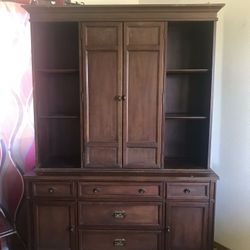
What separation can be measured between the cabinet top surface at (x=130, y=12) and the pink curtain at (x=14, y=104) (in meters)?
0.40

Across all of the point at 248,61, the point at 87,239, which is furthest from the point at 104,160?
the point at 248,61

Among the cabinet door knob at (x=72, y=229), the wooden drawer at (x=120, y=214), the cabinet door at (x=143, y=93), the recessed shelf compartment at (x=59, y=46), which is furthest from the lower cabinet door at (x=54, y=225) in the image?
the recessed shelf compartment at (x=59, y=46)

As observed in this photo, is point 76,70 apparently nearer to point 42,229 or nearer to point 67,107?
point 67,107

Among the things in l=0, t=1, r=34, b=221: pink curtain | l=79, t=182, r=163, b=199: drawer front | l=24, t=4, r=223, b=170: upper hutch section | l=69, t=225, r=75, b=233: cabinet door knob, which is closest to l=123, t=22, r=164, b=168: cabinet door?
l=24, t=4, r=223, b=170: upper hutch section

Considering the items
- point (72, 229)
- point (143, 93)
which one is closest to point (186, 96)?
point (143, 93)

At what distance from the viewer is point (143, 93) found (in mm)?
2242

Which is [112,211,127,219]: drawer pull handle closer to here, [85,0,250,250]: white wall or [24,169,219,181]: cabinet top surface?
[24,169,219,181]: cabinet top surface

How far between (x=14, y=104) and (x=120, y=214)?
136cm

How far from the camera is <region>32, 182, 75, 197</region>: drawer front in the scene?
224 centimetres

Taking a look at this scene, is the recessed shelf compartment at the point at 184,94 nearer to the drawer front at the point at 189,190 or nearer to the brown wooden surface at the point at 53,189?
the drawer front at the point at 189,190

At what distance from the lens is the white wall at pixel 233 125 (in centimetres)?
237

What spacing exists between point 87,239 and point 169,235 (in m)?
0.66

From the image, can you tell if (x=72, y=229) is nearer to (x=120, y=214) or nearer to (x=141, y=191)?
(x=120, y=214)

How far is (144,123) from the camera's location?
7.45 feet
